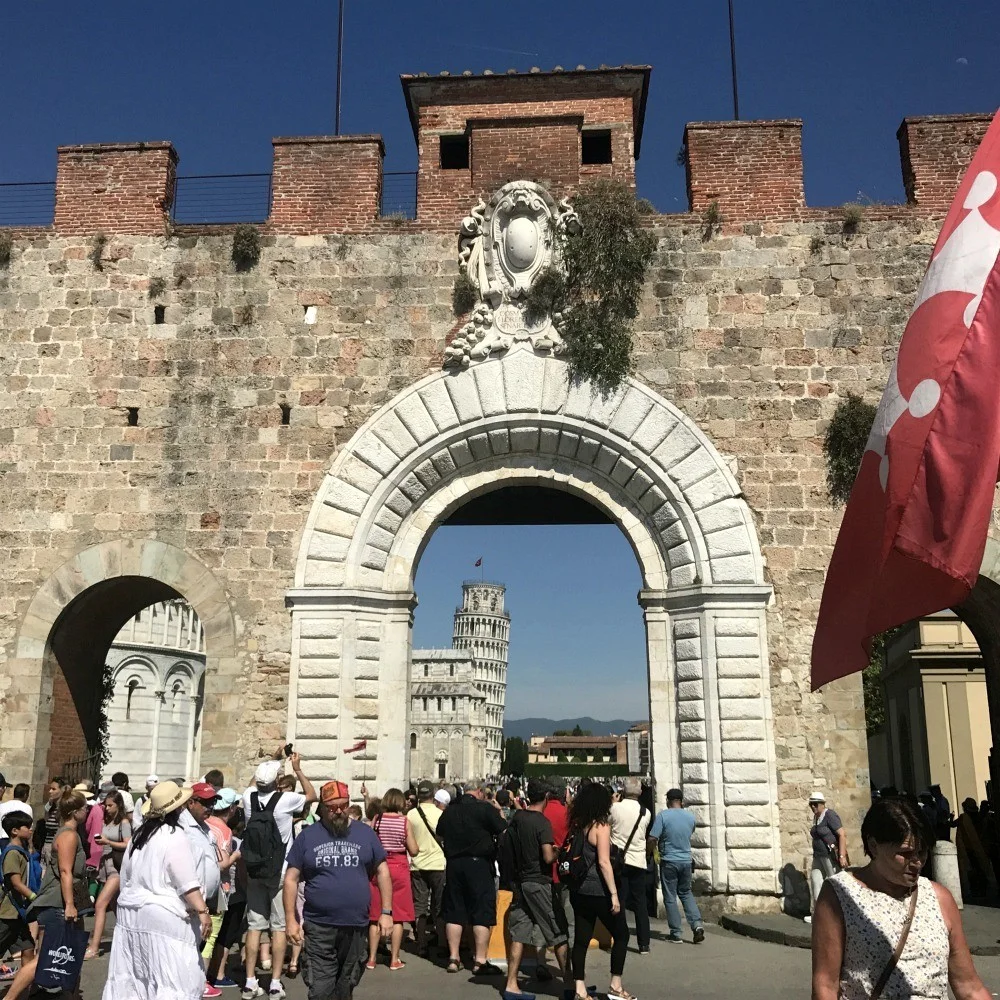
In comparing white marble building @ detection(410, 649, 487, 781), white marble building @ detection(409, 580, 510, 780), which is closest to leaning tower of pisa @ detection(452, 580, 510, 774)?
white marble building @ detection(409, 580, 510, 780)

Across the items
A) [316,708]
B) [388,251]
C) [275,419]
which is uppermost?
[388,251]

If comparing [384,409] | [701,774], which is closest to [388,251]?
[384,409]

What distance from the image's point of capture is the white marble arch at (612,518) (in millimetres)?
9992

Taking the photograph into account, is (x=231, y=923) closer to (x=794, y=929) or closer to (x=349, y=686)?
(x=349, y=686)

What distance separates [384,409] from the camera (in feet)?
36.4

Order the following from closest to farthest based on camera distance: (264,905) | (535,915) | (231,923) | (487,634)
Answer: (535,915) < (264,905) < (231,923) < (487,634)

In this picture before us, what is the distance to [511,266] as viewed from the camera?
1122cm

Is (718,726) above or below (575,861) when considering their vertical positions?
above

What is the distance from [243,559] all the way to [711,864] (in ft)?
19.0

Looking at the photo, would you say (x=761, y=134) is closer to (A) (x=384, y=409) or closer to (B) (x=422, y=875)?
(A) (x=384, y=409)

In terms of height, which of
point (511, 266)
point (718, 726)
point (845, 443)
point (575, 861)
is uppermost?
point (511, 266)

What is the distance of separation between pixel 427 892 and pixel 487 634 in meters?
101

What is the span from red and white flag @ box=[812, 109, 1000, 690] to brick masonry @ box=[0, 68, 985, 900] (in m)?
5.83

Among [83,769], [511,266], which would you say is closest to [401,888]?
[83,769]
